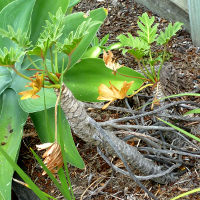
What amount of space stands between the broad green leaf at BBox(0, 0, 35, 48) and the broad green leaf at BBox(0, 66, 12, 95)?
4.6 inches

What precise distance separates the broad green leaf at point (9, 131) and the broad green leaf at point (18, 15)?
245 mm

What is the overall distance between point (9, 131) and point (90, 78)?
364mm

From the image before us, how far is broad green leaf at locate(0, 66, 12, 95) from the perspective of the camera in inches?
51.7

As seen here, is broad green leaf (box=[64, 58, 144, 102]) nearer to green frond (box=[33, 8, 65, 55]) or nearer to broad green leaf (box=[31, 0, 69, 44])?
broad green leaf (box=[31, 0, 69, 44])

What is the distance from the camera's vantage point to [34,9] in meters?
1.43

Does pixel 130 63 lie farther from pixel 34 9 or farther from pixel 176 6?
pixel 34 9

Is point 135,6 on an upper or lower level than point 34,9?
lower

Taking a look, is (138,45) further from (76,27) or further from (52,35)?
(52,35)

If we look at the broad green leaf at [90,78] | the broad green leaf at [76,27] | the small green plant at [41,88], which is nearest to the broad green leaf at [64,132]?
the small green plant at [41,88]

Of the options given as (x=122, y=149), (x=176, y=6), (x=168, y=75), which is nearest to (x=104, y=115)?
(x=168, y=75)

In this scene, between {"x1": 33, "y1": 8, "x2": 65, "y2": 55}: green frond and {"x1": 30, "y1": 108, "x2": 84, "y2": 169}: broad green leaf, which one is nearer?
{"x1": 33, "y1": 8, "x2": 65, "y2": 55}: green frond

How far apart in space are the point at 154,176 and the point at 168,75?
65 centimetres

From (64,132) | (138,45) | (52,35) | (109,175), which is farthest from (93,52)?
(52,35)

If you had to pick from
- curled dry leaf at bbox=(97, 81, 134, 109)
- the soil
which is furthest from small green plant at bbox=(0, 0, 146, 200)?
curled dry leaf at bbox=(97, 81, 134, 109)
